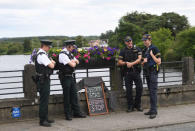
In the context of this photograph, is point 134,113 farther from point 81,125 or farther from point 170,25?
point 170,25

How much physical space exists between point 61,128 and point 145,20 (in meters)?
103

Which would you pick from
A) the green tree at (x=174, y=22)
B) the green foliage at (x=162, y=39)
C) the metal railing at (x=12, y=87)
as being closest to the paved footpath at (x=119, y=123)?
the metal railing at (x=12, y=87)

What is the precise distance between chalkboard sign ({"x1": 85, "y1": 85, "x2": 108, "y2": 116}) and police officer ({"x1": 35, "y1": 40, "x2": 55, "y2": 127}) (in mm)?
1531

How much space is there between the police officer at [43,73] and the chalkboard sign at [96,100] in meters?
1.53

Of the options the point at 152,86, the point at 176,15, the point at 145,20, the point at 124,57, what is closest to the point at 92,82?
the point at 124,57

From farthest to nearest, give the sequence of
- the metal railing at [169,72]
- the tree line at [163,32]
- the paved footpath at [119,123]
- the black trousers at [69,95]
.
Answer: the tree line at [163,32] → the metal railing at [169,72] → the black trousers at [69,95] → the paved footpath at [119,123]

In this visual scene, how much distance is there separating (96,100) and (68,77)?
129 centimetres

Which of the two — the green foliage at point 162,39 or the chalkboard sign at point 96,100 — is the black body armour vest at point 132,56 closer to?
the chalkboard sign at point 96,100

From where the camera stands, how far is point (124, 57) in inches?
313

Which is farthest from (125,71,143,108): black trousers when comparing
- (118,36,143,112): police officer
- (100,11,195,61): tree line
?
(100,11,195,61): tree line

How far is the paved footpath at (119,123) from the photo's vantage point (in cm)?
661

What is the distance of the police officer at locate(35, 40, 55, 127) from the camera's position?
650 centimetres

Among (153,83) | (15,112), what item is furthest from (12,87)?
(153,83)

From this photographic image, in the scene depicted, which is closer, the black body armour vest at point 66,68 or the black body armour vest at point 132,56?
the black body armour vest at point 66,68
